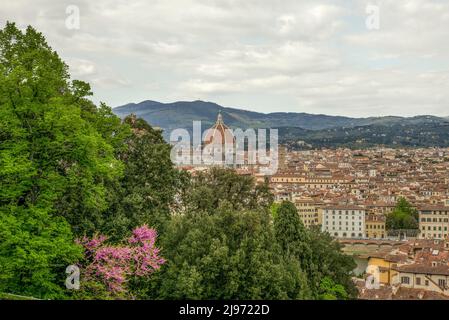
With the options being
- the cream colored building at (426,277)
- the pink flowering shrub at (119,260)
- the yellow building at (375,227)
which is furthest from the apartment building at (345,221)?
the pink flowering shrub at (119,260)

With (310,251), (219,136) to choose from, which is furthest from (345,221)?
(310,251)

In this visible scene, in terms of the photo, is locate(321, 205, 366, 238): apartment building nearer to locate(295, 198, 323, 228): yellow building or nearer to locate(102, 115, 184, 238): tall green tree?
locate(295, 198, 323, 228): yellow building

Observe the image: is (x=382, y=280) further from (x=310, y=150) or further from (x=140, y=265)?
(x=310, y=150)

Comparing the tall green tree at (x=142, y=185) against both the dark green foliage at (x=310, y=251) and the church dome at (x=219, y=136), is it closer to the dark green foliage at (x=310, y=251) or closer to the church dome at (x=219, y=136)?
the dark green foliage at (x=310, y=251)

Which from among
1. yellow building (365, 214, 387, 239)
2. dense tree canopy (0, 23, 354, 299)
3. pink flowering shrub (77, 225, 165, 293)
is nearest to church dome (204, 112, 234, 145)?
yellow building (365, 214, 387, 239)

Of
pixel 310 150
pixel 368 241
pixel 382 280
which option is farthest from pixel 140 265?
pixel 310 150

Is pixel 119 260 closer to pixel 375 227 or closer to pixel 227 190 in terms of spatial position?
pixel 227 190
